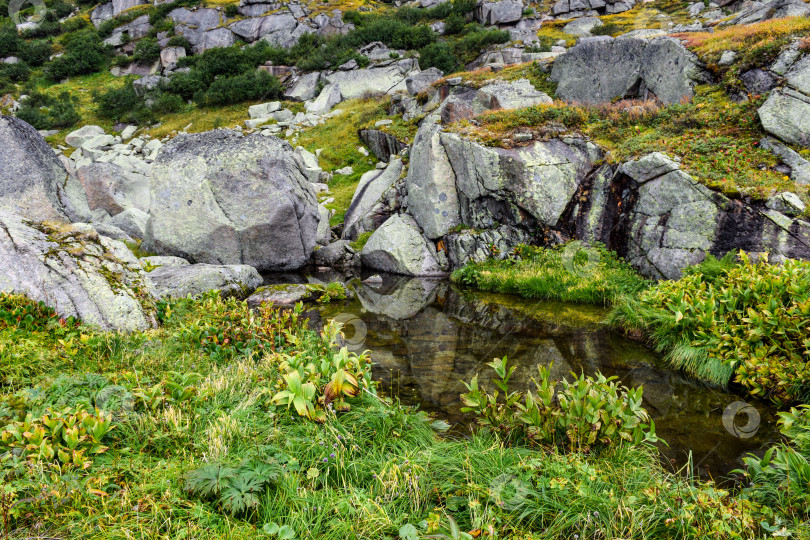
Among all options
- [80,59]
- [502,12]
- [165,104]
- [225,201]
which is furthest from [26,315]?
[80,59]

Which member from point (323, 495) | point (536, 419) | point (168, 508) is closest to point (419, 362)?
point (536, 419)

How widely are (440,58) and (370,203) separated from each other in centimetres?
3199

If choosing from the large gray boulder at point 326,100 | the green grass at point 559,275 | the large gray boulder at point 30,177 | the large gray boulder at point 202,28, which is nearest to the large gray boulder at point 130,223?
the large gray boulder at point 30,177

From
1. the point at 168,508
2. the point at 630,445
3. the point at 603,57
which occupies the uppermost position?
the point at 603,57

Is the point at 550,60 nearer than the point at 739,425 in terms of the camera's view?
No

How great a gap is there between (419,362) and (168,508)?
6408mm

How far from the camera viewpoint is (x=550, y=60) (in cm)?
2911

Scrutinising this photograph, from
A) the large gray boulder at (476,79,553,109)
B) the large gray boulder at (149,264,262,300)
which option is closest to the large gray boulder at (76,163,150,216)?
the large gray boulder at (149,264,262,300)

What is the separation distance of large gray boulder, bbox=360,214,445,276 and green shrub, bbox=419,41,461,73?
34.8 metres

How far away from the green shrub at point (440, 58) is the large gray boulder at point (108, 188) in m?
37.3

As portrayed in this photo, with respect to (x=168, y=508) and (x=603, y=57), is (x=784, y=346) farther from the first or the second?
(x=603, y=57)

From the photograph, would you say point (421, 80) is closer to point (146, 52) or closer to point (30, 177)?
point (30, 177)

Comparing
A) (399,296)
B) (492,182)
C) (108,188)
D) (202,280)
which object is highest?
(492,182)

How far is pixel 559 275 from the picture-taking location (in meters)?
15.4
